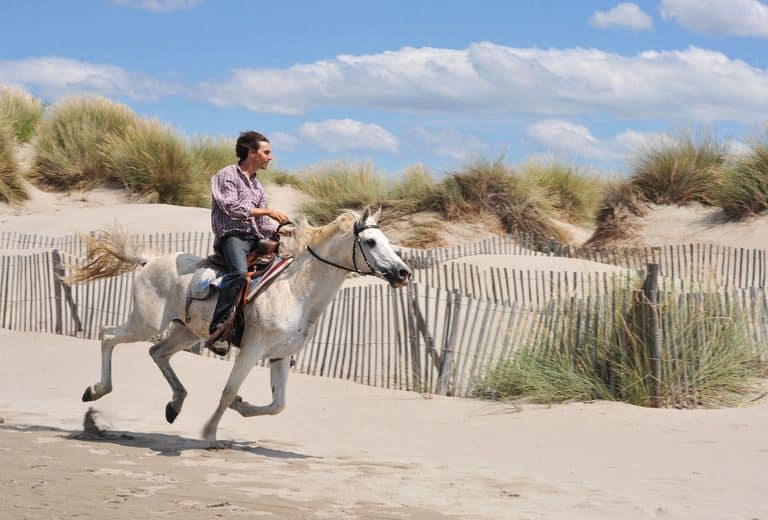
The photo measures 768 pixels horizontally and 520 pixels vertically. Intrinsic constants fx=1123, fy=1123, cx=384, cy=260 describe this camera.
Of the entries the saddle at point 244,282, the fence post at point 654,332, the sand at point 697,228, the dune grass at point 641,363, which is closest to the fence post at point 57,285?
the dune grass at point 641,363

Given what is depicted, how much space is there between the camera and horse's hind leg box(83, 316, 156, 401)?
29.3 feet

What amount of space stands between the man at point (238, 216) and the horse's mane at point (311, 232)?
0.15 metres

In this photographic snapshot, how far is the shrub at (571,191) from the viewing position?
93.2 feet

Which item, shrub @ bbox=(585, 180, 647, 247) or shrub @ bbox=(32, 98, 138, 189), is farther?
shrub @ bbox=(32, 98, 138, 189)

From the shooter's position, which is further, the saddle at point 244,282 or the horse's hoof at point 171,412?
the horse's hoof at point 171,412

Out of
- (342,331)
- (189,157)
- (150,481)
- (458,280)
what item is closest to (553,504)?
(150,481)

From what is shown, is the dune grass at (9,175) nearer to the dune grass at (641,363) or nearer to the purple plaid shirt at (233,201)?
the dune grass at (641,363)

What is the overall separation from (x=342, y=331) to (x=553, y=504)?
6.58 m

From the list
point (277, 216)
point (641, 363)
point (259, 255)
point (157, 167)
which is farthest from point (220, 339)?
point (157, 167)

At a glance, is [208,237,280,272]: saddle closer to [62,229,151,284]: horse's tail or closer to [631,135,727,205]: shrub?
[62,229,151,284]: horse's tail

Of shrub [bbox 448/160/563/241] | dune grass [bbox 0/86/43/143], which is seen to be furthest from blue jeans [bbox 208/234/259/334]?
dune grass [bbox 0/86/43/143]

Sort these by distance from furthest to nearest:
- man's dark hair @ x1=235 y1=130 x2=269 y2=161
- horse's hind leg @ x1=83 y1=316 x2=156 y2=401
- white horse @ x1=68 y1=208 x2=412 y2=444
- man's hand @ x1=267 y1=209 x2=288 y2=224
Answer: horse's hind leg @ x1=83 y1=316 x2=156 y2=401
man's dark hair @ x1=235 y1=130 x2=269 y2=161
man's hand @ x1=267 y1=209 x2=288 y2=224
white horse @ x1=68 y1=208 x2=412 y2=444

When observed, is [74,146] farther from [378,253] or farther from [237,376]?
[378,253]

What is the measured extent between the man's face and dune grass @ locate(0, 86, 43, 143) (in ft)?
80.2
